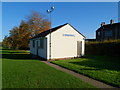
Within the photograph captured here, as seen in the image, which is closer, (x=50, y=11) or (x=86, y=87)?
(x=86, y=87)

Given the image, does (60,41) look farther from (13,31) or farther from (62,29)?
(13,31)

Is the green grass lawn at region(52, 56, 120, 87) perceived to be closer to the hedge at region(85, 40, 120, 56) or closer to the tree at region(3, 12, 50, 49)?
the hedge at region(85, 40, 120, 56)

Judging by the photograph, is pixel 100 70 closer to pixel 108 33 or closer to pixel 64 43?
pixel 64 43

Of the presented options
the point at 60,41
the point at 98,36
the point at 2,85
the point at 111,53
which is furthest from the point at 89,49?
the point at 2,85

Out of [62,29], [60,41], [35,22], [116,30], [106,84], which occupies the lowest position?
[106,84]

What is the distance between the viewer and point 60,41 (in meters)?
13.9

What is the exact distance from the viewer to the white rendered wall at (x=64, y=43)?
13623 mm

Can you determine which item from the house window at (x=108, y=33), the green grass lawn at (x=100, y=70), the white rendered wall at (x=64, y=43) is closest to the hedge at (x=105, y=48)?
the white rendered wall at (x=64, y=43)

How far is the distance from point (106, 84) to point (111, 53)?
1487 centimetres

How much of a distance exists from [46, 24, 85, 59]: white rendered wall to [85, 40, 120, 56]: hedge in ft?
22.6

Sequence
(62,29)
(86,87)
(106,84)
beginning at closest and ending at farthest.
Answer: (86,87), (106,84), (62,29)

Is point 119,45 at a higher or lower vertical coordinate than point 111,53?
higher

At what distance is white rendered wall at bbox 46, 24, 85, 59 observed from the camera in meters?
13.6

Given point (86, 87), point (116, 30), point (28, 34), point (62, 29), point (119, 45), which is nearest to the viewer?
point (86, 87)
